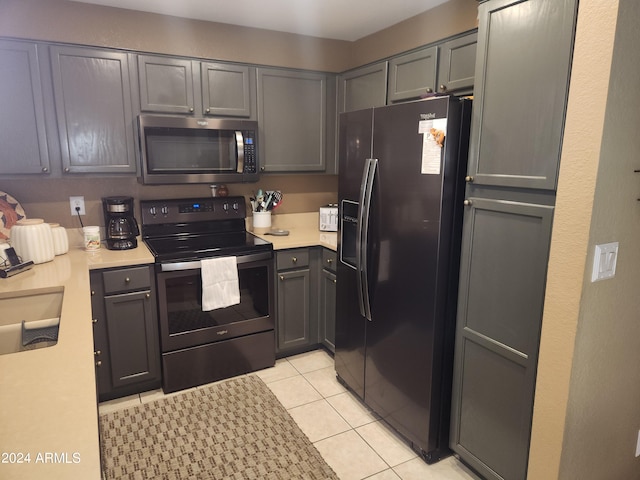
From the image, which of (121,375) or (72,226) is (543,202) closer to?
(121,375)

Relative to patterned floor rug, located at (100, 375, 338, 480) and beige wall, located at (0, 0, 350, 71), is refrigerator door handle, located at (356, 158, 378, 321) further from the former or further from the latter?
beige wall, located at (0, 0, 350, 71)

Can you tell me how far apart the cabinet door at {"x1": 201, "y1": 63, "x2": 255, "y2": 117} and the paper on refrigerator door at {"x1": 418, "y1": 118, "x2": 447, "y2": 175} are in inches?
58.7

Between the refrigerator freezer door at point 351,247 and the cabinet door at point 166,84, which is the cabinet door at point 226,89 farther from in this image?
the refrigerator freezer door at point 351,247

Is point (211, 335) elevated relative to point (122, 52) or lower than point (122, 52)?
lower

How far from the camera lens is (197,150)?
277 centimetres

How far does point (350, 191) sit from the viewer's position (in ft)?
7.93

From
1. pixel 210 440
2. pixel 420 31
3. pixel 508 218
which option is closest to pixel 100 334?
pixel 210 440

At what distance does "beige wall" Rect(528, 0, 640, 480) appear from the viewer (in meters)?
1.27

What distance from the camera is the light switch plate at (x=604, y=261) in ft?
4.53

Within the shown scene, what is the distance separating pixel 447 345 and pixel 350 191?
0.98m

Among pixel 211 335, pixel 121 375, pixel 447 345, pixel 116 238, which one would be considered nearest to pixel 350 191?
pixel 447 345

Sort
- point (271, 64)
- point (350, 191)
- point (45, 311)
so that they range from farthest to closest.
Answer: point (271, 64) < point (350, 191) < point (45, 311)

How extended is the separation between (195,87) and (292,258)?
4.27 feet

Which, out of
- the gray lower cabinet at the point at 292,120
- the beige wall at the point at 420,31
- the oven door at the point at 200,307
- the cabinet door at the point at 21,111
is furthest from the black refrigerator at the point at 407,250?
the cabinet door at the point at 21,111
